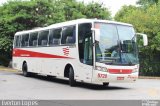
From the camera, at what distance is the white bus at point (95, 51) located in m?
19.4

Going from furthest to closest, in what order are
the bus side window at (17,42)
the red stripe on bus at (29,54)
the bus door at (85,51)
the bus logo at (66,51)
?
the bus side window at (17,42)
the red stripe on bus at (29,54)
the bus logo at (66,51)
the bus door at (85,51)

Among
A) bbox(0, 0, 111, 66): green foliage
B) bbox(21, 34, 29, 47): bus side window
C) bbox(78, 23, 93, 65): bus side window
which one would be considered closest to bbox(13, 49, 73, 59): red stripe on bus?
bbox(21, 34, 29, 47): bus side window

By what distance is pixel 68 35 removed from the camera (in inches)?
868

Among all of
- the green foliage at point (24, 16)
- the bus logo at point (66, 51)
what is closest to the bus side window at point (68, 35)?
the bus logo at point (66, 51)

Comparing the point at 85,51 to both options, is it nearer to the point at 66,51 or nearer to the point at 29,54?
the point at 66,51

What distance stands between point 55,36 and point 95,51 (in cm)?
495

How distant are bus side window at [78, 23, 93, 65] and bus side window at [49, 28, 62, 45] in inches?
107

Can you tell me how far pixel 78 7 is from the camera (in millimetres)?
44156

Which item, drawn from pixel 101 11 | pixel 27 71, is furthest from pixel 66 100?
pixel 101 11

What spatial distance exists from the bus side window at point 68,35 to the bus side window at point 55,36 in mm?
600

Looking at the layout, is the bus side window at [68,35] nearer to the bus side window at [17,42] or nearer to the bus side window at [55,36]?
the bus side window at [55,36]

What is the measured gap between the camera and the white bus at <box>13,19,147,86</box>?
1936 centimetres

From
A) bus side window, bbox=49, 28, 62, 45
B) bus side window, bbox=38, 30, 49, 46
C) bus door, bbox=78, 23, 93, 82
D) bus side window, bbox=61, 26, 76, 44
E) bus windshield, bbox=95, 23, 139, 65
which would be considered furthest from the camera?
bus side window, bbox=38, 30, 49, 46

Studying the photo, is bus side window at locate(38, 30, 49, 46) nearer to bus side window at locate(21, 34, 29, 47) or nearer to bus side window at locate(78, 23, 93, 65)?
bus side window at locate(21, 34, 29, 47)
